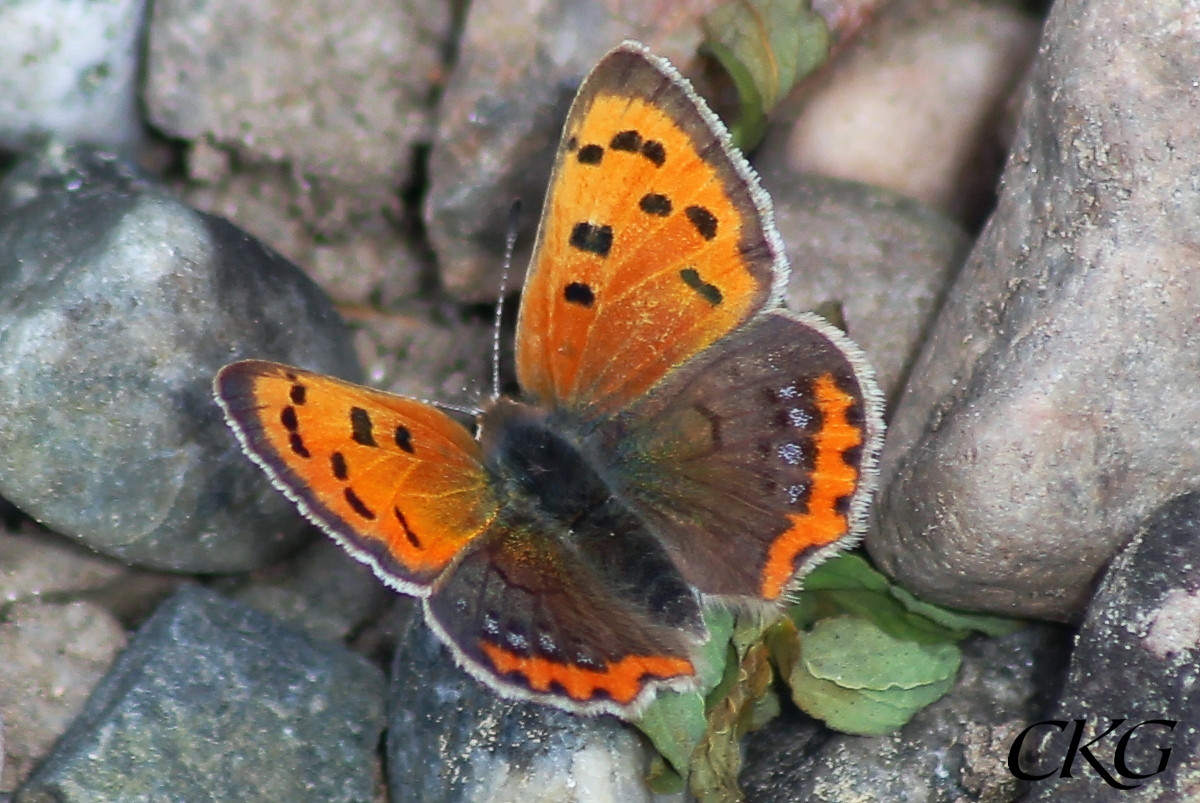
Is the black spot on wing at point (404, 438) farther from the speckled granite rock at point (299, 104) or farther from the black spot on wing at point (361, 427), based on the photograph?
the speckled granite rock at point (299, 104)

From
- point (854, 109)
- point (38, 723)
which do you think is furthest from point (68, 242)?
point (854, 109)

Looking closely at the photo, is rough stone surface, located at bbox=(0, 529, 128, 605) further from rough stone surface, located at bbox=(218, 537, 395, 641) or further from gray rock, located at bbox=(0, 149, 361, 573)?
rough stone surface, located at bbox=(218, 537, 395, 641)

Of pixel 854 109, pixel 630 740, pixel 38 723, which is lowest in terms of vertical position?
pixel 38 723

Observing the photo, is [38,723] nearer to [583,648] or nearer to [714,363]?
[583,648]

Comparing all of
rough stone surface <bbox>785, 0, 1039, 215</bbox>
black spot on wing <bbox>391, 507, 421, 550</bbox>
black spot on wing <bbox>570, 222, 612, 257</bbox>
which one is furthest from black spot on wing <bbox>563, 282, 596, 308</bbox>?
rough stone surface <bbox>785, 0, 1039, 215</bbox>

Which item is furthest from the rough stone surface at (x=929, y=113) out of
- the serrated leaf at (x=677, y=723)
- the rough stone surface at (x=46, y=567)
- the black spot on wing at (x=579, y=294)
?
the rough stone surface at (x=46, y=567)

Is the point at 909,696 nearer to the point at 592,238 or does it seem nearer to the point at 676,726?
the point at 676,726

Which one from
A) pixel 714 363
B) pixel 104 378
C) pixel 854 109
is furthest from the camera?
pixel 854 109
